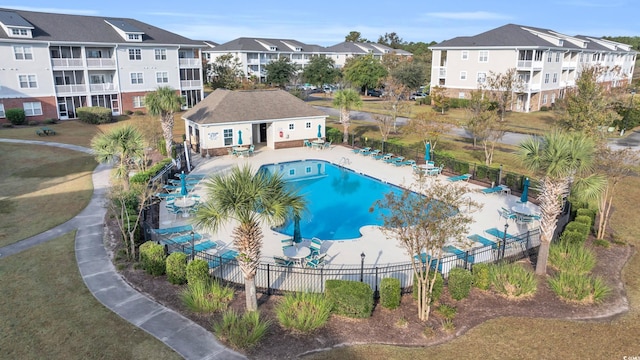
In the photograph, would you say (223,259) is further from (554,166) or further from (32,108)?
(32,108)

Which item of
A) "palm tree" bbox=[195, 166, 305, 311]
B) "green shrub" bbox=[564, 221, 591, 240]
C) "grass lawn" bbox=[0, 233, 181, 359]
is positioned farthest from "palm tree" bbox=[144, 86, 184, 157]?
"green shrub" bbox=[564, 221, 591, 240]

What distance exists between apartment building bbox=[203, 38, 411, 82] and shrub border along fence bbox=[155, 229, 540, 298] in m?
69.2

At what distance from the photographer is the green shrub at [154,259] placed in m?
15.3

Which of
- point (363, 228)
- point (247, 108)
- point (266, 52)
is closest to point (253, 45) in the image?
point (266, 52)

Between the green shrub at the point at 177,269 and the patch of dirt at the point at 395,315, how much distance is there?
0.25m

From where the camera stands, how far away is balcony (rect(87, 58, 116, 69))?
49.5m

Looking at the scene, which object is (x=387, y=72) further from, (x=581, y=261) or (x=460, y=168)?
(x=581, y=261)

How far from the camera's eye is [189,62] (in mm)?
56844

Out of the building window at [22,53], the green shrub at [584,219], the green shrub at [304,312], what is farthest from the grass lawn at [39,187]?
the green shrub at [584,219]

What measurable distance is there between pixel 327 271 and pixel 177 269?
533cm

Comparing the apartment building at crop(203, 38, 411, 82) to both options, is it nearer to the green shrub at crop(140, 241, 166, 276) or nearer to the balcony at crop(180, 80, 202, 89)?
the balcony at crop(180, 80, 202, 89)

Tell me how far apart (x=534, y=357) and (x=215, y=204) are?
929 cm

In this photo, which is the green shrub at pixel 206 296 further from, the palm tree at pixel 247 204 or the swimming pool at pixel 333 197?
the swimming pool at pixel 333 197

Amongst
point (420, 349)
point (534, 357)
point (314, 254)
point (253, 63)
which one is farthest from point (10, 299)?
point (253, 63)
